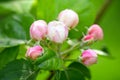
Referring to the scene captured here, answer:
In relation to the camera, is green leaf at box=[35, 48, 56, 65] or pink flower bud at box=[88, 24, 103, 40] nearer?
green leaf at box=[35, 48, 56, 65]

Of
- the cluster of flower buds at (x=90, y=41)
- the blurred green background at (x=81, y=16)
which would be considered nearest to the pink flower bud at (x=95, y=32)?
the cluster of flower buds at (x=90, y=41)

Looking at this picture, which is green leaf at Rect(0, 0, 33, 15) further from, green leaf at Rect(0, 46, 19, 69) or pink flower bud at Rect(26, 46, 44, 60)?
pink flower bud at Rect(26, 46, 44, 60)

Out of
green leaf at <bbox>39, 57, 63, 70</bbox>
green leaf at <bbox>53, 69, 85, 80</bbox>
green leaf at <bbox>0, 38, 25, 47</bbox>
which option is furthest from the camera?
green leaf at <bbox>0, 38, 25, 47</bbox>

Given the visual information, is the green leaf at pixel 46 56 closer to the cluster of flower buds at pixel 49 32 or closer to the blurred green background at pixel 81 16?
the cluster of flower buds at pixel 49 32

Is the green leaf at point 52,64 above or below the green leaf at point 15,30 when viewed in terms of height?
below

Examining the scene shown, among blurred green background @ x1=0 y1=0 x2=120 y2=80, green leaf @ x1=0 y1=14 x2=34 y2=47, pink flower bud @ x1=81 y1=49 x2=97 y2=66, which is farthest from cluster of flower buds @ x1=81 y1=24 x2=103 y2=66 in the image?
green leaf @ x1=0 y1=14 x2=34 y2=47
